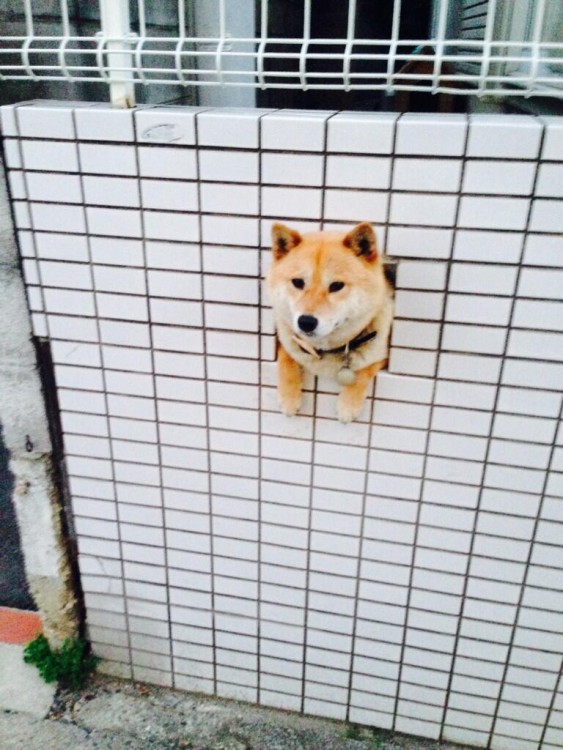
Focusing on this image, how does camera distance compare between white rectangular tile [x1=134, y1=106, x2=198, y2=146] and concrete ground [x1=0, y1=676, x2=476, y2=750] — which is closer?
white rectangular tile [x1=134, y1=106, x2=198, y2=146]

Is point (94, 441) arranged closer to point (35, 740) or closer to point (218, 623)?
point (218, 623)

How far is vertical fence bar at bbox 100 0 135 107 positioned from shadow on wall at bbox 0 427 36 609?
2055mm

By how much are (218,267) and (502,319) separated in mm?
1252

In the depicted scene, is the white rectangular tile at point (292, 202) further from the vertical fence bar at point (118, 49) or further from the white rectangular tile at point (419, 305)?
the vertical fence bar at point (118, 49)

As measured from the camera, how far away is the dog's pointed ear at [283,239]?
7.68ft

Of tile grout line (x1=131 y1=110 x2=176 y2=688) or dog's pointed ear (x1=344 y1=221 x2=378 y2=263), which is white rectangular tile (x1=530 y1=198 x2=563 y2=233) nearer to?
dog's pointed ear (x1=344 y1=221 x2=378 y2=263)

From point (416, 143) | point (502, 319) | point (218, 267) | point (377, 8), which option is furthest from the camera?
point (377, 8)

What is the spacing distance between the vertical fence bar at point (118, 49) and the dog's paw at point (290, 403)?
1485 millimetres

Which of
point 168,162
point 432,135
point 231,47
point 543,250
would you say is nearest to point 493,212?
point 543,250

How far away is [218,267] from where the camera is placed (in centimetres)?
276

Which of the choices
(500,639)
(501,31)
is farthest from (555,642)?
(501,31)

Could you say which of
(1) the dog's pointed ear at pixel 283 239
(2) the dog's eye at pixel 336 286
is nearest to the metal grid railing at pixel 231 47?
(1) the dog's pointed ear at pixel 283 239

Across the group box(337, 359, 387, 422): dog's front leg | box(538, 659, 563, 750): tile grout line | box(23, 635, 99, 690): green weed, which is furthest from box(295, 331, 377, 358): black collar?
box(23, 635, 99, 690): green weed

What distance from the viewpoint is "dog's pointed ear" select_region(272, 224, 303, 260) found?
2.34m
